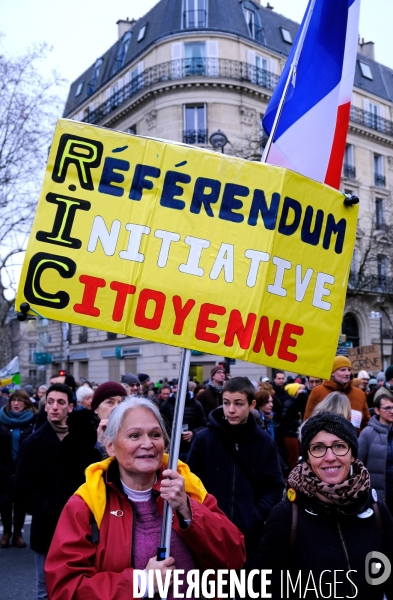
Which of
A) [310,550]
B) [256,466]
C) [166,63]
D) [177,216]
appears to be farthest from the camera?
[166,63]

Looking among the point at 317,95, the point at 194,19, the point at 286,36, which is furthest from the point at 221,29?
the point at 317,95

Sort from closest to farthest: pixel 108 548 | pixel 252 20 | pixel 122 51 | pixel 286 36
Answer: pixel 108 548, pixel 252 20, pixel 286 36, pixel 122 51

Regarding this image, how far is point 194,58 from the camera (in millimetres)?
30609

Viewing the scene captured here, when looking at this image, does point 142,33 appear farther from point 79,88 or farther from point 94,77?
point 79,88

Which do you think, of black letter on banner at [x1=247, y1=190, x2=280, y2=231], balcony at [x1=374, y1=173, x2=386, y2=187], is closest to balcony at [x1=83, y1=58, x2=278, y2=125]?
balcony at [x1=374, y1=173, x2=386, y2=187]

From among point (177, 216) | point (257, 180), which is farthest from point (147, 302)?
point (257, 180)

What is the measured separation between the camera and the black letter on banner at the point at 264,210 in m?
2.80

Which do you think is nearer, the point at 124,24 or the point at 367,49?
the point at 124,24

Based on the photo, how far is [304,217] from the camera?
9.61ft

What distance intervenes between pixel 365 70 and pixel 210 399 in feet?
117

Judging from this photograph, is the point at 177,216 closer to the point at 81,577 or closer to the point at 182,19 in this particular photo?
the point at 81,577

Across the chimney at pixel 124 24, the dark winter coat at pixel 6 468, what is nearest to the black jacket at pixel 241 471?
the dark winter coat at pixel 6 468

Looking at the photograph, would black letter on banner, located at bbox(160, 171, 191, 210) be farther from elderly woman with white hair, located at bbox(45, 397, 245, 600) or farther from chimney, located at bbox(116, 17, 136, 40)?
chimney, located at bbox(116, 17, 136, 40)

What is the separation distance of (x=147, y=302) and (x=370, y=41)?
45883 millimetres
